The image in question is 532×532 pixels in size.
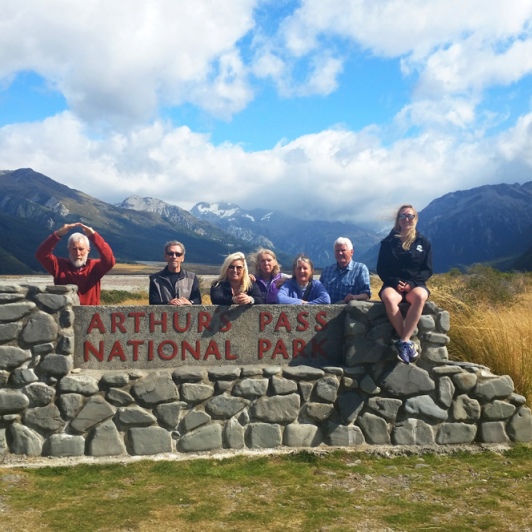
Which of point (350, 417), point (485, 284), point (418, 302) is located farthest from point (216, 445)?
point (485, 284)

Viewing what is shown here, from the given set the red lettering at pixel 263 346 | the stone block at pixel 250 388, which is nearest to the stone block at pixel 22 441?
the stone block at pixel 250 388

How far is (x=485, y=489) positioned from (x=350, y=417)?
4.52 feet

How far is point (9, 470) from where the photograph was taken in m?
4.67

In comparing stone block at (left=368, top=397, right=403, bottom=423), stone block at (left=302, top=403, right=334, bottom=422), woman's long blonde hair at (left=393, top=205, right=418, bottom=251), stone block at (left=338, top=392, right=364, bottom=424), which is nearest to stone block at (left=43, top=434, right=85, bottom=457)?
stone block at (left=302, top=403, right=334, bottom=422)

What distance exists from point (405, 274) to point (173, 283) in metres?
2.39

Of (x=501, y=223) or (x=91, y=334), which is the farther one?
(x=501, y=223)

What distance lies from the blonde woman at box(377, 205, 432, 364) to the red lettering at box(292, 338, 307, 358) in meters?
0.94

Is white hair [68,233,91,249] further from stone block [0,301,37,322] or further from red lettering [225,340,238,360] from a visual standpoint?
red lettering [225,340,238,360]

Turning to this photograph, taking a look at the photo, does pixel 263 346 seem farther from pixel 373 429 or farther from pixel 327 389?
pixel 373 429

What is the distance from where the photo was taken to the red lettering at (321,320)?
216 inches

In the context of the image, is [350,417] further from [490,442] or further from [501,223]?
[501,223]

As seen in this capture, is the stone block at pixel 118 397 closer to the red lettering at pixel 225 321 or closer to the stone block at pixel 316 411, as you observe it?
the red lettering at pixel 225 321

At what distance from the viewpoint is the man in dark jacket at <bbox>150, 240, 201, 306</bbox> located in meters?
5.36

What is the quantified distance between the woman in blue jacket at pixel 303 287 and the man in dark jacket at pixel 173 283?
965 millimetres
